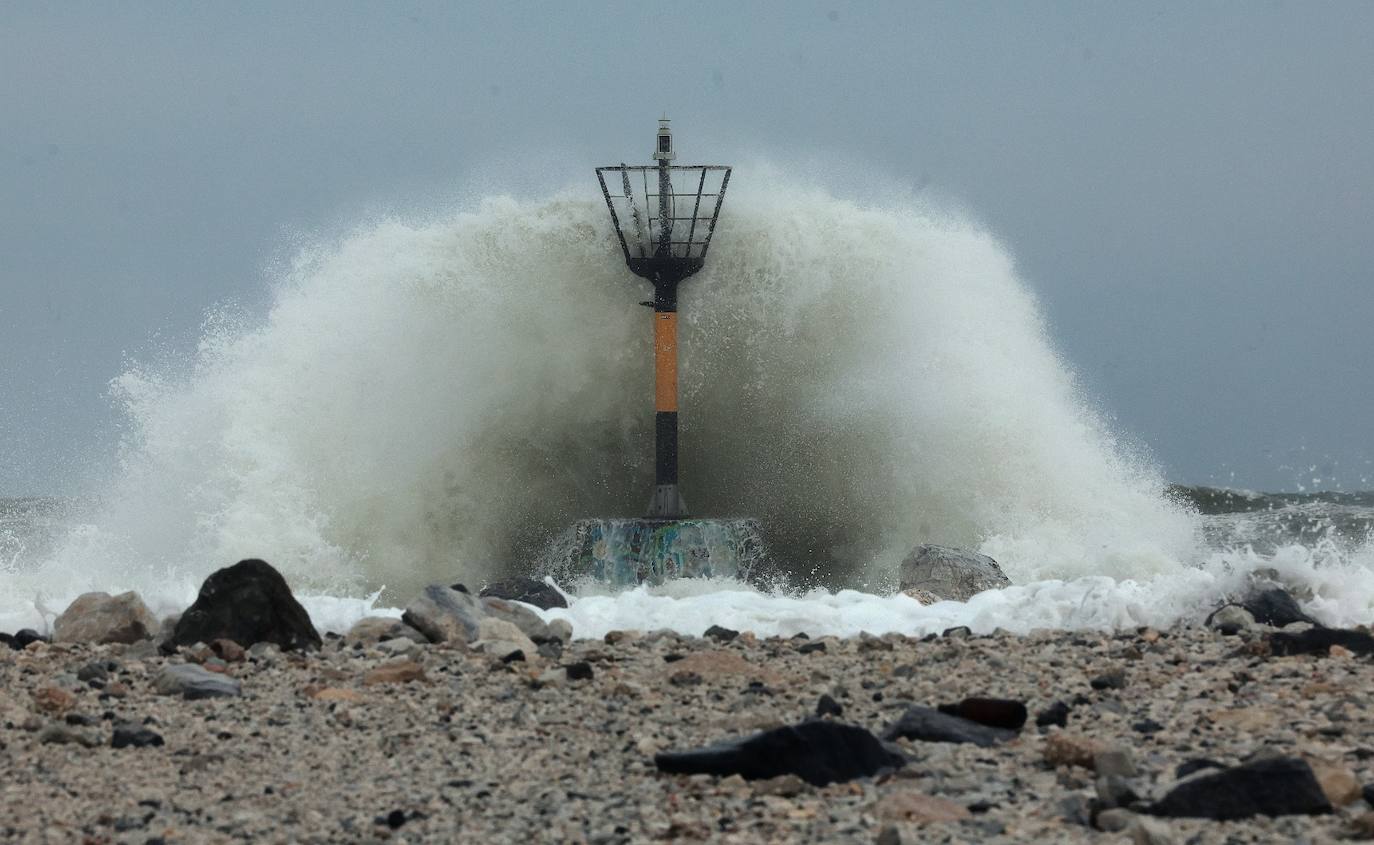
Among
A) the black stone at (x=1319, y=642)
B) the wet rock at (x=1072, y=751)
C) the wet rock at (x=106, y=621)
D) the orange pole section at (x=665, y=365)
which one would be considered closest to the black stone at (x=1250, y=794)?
the wet rock at (x=1072, y=751)

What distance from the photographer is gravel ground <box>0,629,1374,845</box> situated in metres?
3.64

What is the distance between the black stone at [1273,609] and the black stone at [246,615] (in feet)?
13.8

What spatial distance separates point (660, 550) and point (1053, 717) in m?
10.2

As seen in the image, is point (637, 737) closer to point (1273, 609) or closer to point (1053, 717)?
point (1053, 717)

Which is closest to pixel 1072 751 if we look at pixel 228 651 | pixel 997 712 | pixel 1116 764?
pixel 1116 764

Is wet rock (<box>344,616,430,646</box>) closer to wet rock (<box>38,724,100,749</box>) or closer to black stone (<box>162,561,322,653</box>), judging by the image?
black stone (<box>162,561,322,653</box>)

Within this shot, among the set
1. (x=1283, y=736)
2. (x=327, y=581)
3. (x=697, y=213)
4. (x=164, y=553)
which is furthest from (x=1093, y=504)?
(x=1283, y=736)

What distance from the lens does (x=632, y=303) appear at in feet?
57.0

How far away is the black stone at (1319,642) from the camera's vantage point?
18.0ft

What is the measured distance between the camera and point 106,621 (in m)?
6.76

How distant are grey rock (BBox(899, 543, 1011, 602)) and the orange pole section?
447 cm

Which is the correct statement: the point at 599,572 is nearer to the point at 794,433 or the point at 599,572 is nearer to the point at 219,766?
the point at 794,433

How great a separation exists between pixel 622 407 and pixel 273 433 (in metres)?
3.98

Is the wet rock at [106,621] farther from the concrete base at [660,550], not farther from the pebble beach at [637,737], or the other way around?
the concrete base at [660,550]
